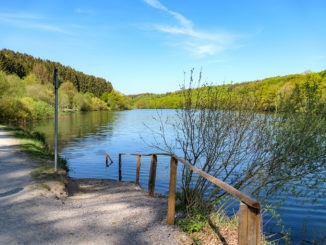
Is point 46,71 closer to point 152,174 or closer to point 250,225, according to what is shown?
point 152,174

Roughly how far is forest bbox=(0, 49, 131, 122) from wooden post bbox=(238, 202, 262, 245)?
3267 cm

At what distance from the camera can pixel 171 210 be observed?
12.9 feet

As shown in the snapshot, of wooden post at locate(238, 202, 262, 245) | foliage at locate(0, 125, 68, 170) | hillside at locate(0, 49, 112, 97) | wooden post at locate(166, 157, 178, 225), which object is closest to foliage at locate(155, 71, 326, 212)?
wooden post at locate(166, 157, 178, 225)

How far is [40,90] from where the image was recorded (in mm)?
58844

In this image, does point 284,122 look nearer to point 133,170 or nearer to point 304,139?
point 304,139

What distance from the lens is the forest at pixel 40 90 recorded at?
35.6m

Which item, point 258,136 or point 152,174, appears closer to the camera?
point 258,136

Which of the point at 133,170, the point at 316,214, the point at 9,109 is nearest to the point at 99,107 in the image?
the point at 9,109

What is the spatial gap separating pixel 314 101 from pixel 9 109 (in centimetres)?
3691

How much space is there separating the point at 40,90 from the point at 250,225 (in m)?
64.4

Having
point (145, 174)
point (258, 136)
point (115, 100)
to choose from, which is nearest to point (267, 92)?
point (258, 136)

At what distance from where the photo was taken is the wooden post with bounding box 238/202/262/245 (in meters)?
1.99

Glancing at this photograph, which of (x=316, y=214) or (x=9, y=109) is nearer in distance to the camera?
(x=316, y=214)

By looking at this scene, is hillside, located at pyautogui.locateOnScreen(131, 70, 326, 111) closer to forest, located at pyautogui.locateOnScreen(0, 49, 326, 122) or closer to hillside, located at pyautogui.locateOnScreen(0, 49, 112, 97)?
forest, located at pyautogui.locateOnScreen(0, 49, 326, 122)
